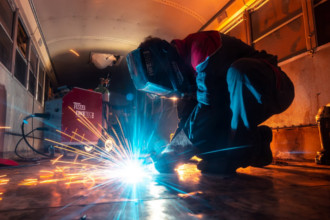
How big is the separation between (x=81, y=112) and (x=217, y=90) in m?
3.02

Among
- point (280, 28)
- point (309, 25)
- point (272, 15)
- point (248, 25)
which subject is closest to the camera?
point (309, 25)

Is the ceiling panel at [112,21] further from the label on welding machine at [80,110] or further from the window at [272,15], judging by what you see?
the label on welding machine at [80,110]

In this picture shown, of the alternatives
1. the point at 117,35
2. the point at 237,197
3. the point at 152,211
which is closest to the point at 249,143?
the point at 237,197

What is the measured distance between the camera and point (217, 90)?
174 cm

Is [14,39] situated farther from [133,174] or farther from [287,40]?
[287,40]

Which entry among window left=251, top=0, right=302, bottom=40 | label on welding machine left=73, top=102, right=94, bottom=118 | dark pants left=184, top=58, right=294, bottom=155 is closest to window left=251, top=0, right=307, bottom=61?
window left=251, top=0, right=302, bottom=40

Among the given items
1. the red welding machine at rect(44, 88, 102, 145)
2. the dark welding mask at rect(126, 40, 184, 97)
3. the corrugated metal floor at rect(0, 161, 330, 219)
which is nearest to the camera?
the corrugated metal floor at rect(0, 161, 330, 219)

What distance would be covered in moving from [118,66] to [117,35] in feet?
4.23

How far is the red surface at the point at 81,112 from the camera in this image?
12.7 ft

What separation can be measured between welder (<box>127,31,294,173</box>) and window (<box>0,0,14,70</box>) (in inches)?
83.5

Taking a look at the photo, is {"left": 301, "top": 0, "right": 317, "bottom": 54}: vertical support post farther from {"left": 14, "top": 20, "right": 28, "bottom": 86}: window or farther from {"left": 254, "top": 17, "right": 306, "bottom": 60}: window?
{"left": 14, "top": 20, "right": 28, "bottom": 86}: window

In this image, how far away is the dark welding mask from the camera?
175cm

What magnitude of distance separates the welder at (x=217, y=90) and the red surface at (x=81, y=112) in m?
2.47

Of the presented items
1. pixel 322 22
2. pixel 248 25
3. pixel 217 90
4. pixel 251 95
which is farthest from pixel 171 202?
pixel 248 25
